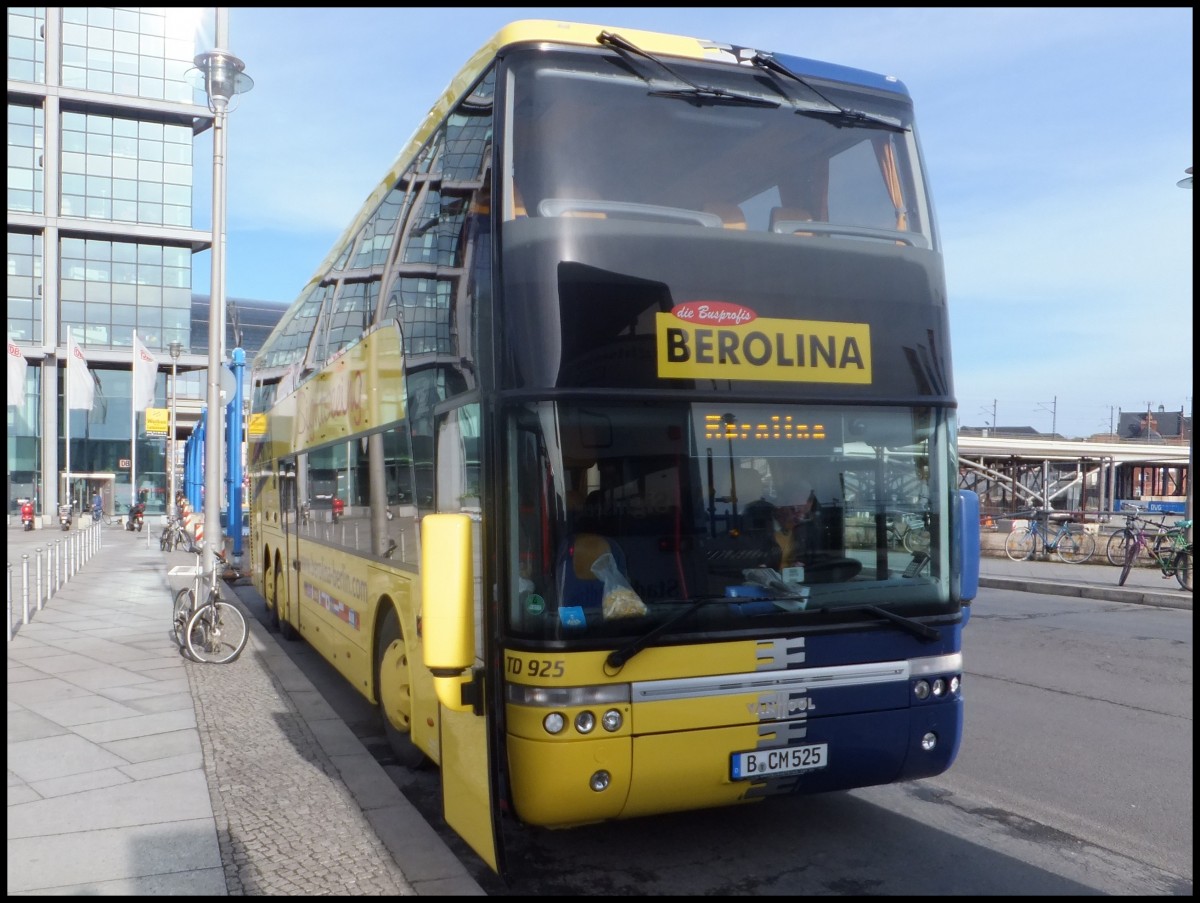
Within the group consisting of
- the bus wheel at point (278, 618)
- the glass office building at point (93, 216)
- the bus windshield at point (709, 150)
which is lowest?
the bus wheel at point (278, 618)

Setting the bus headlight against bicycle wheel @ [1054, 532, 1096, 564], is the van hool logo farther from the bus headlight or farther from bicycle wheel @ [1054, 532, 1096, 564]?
bicycle wheel @ [1054, 532, 1096, 564]

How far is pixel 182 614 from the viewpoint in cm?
1093

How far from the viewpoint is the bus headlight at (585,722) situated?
14.4 feet

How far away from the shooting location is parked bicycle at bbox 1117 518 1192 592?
1714 cm

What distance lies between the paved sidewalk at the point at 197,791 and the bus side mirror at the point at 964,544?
2.74m

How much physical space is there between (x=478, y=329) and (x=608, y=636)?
1508 millimetres

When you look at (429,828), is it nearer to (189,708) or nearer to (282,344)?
(189,708)

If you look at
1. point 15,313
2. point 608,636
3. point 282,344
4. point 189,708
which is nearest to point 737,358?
point 608,636

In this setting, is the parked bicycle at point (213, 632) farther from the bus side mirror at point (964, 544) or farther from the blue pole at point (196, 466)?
the blue pole at point (196, 466)

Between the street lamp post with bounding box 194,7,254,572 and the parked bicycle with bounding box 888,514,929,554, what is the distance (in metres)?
9.56

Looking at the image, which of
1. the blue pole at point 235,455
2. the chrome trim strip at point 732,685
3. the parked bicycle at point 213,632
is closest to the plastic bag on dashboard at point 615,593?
the chrome trim strip at point 732,685

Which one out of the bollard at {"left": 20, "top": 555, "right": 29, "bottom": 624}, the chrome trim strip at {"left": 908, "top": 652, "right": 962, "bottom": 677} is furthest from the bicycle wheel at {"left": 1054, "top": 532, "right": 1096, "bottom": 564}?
the bollard at {"left": 20, "top": 555, "right": 29, "bottom": 624}

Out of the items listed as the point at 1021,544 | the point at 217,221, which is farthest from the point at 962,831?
the point at 1021,544

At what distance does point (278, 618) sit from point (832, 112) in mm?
10212
